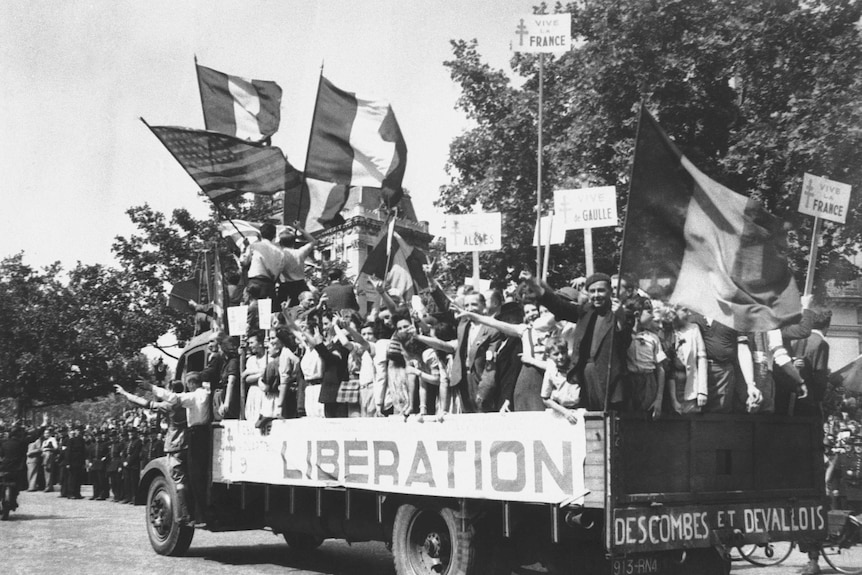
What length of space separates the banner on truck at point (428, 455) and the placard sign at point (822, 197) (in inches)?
204

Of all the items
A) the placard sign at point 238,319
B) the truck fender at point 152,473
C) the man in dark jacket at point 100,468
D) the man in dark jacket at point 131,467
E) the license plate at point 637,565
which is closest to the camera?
the license plate at point 637,565

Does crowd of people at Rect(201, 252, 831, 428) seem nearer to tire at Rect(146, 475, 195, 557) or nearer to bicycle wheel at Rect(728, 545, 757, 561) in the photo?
bicycle wheel at Rect(728, 545, 757, 561)

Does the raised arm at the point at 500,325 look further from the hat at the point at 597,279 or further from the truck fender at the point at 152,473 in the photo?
the truck fender at the point at 152,473

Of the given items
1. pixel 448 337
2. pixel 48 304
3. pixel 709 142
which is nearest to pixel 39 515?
pixel 448 337

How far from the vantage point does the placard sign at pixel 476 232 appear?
1149cm

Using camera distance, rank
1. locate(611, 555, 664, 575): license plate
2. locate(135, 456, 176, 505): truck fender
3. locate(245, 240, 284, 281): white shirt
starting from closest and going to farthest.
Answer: locate(611, 555, 664, 575): license plate → locate(135, 456, 176, 505): truck fender → locate(245, 240, 284, 281): white shirt

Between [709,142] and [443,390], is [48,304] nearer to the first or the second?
[709,142]

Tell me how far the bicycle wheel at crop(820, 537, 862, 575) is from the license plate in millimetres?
4283

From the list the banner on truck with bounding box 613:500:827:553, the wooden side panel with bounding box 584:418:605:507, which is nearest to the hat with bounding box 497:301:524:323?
the wooden side panel with bounding box 584:418:605:507

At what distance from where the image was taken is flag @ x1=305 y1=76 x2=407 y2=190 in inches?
586

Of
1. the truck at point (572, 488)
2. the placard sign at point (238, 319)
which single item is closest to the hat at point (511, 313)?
the truck at point (572, 488)

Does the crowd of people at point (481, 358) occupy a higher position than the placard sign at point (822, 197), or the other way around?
the placard sign at point (822, 197)

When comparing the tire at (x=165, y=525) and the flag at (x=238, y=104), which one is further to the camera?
the flag at (x=238, y=104)

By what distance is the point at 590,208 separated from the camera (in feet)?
33.6
